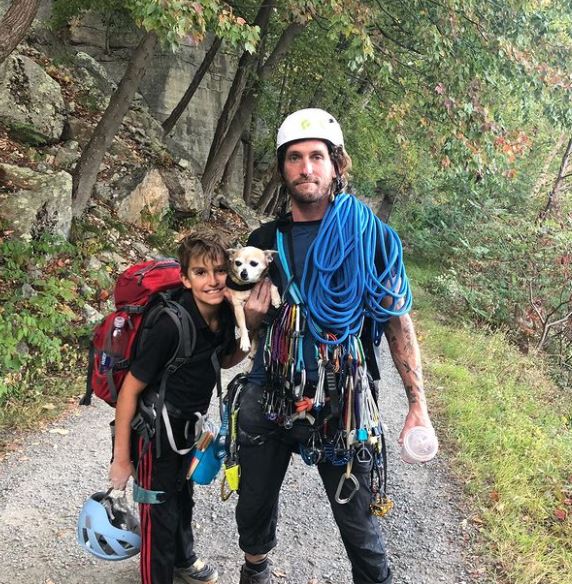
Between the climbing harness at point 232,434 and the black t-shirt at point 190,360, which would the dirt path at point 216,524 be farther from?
the black t-shirt at point 190,360

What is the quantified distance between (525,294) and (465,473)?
7.21 meters

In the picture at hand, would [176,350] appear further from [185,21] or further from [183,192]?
[183,192]

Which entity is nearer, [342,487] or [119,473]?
[342,487]

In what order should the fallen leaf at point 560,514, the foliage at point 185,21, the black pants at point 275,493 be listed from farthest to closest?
1. the foliage at point 185,21
2. the fallen leaf at point 560,514
3. the black pants at point 275,493

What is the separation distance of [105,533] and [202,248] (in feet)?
4.64

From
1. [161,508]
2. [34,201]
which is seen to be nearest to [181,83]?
[34,201]

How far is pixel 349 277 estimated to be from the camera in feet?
6.82

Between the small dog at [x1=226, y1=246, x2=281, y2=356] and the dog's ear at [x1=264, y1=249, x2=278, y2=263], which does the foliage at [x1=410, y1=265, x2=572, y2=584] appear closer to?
the small dog at [x1=226, y1=246, x2=281, y2=356]

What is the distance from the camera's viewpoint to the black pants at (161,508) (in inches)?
90.6

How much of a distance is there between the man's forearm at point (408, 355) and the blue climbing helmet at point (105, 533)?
4.84 feet

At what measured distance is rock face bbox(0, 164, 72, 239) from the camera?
5.99m

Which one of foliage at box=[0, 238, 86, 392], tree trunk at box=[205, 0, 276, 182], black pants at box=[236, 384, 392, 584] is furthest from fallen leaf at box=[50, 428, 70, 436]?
tree trunk at box=[205, 0, 276, 182]

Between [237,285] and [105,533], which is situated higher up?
[237,285]

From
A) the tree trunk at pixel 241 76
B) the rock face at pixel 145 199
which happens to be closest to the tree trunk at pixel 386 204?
the tree trunk at pixel 241 76
